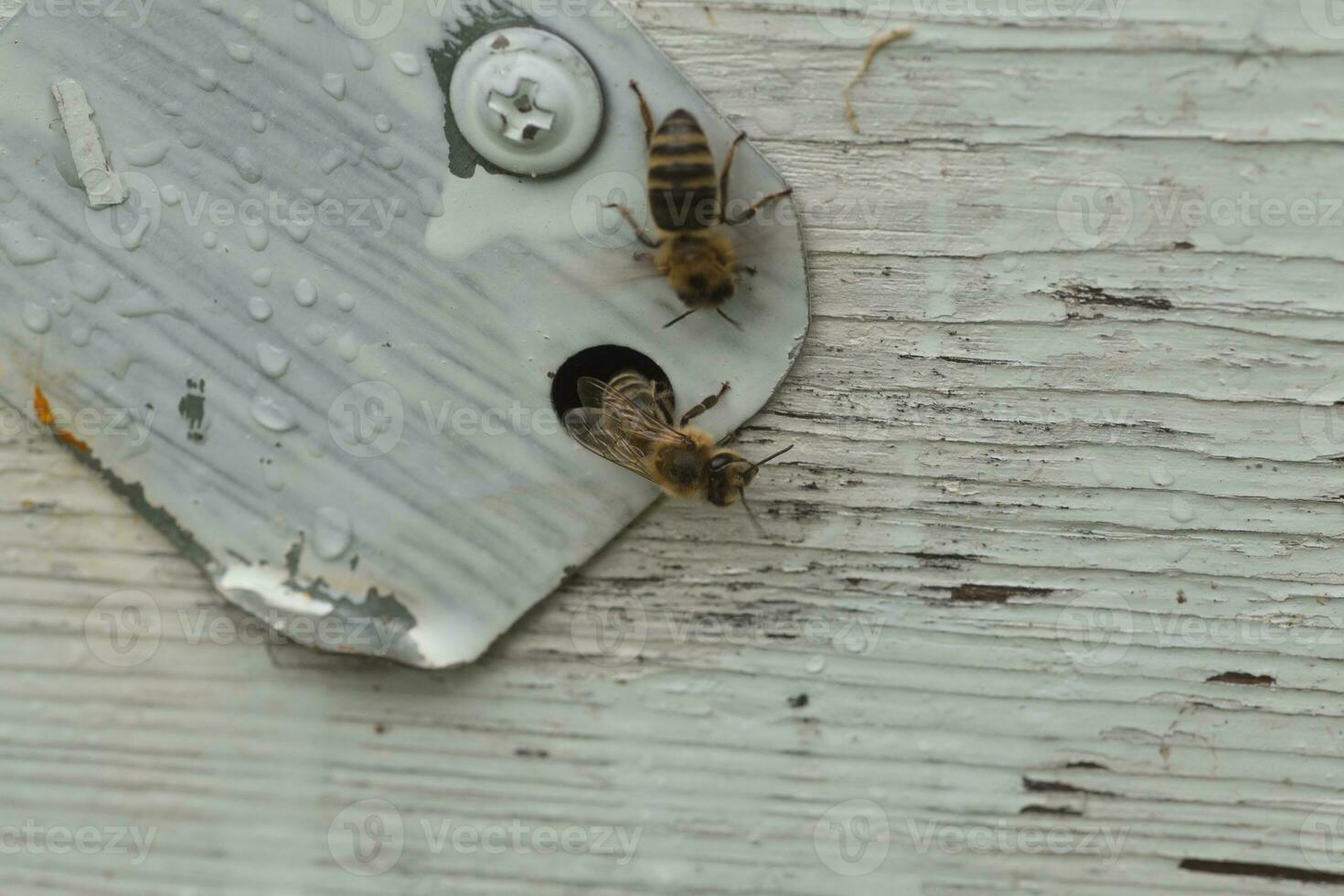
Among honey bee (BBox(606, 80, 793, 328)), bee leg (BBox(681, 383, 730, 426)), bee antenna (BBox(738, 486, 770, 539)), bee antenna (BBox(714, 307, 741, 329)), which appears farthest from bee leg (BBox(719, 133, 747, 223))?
bee antenna (BBox(738, 486, 770, 539))

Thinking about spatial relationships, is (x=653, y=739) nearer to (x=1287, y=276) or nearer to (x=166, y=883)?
(x=166, y=883)

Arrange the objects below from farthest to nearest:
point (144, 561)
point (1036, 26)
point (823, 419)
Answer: point (144, 561), point (823, 419), point (1036, 26)

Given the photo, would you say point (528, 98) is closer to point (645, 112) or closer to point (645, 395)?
point (645, 112)

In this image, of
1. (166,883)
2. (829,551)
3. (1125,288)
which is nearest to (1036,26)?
(1125,288)

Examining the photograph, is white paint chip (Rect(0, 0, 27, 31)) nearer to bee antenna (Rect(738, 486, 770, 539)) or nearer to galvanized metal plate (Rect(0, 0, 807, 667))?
galvanized metal plate (Rect(0, 0, 807, 667))

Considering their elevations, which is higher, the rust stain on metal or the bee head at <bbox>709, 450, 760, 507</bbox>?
→ the bee head at <bbox>709, 450, 760, 507</bbox>

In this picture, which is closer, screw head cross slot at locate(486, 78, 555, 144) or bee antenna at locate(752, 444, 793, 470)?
screw head cross slot at locate(486, 78, 555, 144)
